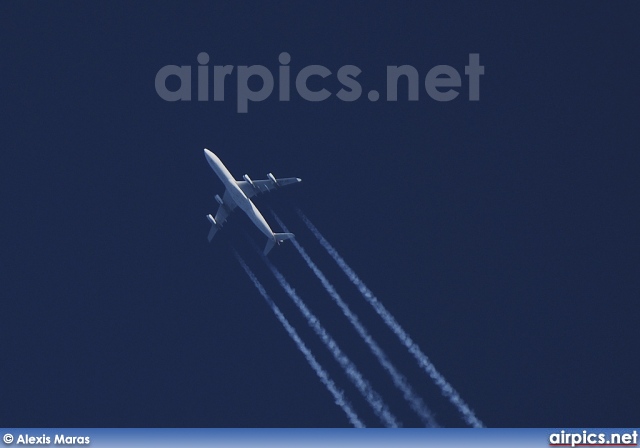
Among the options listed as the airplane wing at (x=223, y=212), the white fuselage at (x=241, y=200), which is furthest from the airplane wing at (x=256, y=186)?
the airplane wing at (x=223, y=212)

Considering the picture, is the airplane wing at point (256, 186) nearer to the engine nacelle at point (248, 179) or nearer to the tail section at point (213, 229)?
the engine nacelle at point (248, 179)

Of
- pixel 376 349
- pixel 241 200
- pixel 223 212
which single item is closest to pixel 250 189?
pixel 241 200

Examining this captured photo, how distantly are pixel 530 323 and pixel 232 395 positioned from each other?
30569 mm

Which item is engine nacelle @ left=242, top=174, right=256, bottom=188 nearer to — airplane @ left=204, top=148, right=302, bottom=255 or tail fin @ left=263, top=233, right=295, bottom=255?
airplane @ left=204, top=148, right=302, bottom=255

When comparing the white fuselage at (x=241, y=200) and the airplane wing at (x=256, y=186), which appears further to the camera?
the airplane wing at (x=256, y=186)

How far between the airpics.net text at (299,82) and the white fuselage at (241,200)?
18099 mm

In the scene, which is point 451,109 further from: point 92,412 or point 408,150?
point 92,412

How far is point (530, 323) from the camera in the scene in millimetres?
137375

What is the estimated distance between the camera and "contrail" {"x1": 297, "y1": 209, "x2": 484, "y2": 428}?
12382cm

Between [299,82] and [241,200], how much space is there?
912 inches

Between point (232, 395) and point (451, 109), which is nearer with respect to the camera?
point (232, 395)

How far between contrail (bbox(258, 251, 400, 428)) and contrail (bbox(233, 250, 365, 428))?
6.04 feet

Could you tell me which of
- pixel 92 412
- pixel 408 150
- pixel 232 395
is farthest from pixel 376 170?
pixel 92 412

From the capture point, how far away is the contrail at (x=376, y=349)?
11906cm
